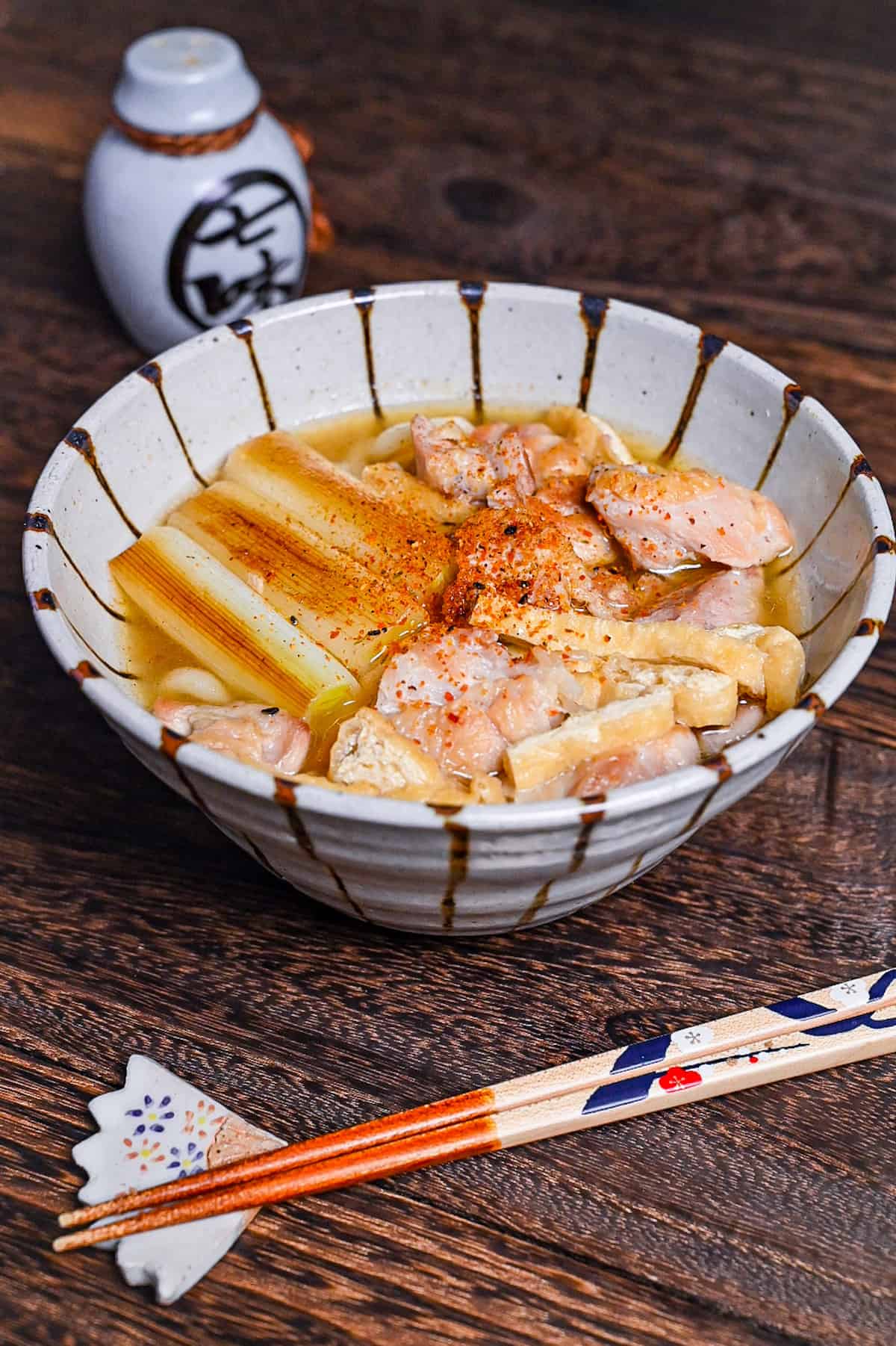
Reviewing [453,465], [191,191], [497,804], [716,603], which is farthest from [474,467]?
[191,191]

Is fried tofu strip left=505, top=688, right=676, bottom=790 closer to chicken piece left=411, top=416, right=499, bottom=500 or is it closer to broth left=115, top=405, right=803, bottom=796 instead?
broth left=115, top=405, right=803, bottom=796

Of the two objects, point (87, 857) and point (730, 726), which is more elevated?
point (730, 726)

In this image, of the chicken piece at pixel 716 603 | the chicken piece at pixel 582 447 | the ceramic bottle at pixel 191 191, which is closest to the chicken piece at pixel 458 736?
the chicken piece at pixel 716 603

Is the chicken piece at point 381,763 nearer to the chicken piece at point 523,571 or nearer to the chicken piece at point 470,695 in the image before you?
the chicken piece at point 470,695

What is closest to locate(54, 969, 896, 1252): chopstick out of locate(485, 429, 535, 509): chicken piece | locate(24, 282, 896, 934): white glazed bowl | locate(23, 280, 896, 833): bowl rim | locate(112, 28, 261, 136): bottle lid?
locate(24, 282, 896, 934): white glazed bowl

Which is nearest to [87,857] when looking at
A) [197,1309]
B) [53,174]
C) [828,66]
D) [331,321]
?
[197,1309]

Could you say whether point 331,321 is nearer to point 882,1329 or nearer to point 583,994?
point 583,994
